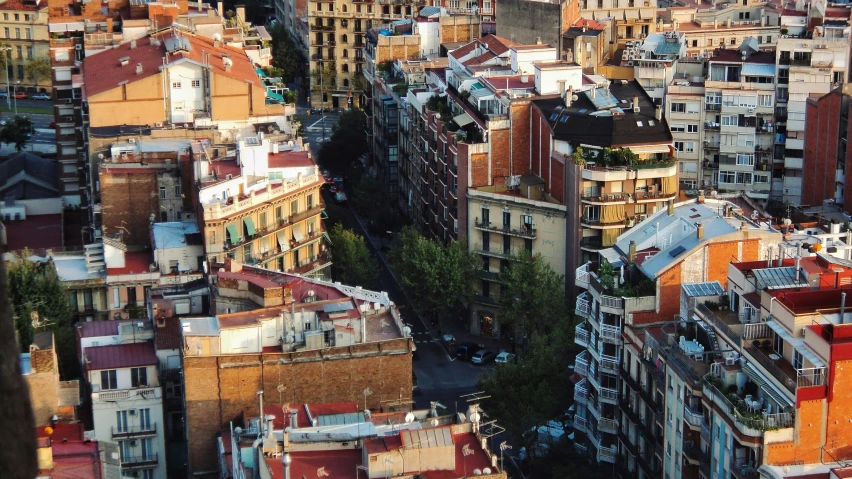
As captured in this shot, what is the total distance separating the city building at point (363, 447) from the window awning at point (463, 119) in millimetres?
44945

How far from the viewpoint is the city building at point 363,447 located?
4762cm

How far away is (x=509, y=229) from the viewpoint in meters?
93.1

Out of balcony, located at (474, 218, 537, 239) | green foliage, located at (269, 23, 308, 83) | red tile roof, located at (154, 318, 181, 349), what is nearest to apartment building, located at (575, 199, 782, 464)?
balcony, located at (474, 218, 537, 239)

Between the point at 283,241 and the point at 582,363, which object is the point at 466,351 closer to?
the point at 283,241

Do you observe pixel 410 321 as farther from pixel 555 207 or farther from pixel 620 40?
pixel 620 40

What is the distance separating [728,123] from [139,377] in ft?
197

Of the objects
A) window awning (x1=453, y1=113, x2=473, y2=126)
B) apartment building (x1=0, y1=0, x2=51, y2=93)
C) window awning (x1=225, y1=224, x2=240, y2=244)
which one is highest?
apartment building (x1=0, y1=0, x2=51, y2=93)

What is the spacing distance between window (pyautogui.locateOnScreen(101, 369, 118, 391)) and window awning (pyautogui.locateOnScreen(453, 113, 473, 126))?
39.1m

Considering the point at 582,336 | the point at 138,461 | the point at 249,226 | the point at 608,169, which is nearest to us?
the point at 138,461

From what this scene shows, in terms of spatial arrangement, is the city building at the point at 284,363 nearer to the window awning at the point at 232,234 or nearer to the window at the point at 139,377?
the window at the point at 139,377

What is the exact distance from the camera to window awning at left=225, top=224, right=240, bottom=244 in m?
83.0

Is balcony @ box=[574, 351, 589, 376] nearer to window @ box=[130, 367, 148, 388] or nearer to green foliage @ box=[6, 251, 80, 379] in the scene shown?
window @ box=[130, 367, 148, 388]

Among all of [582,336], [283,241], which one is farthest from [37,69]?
[582,336]

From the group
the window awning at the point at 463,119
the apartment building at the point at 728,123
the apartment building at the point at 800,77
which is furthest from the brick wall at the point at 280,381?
the apartment building at the point at 800,77
